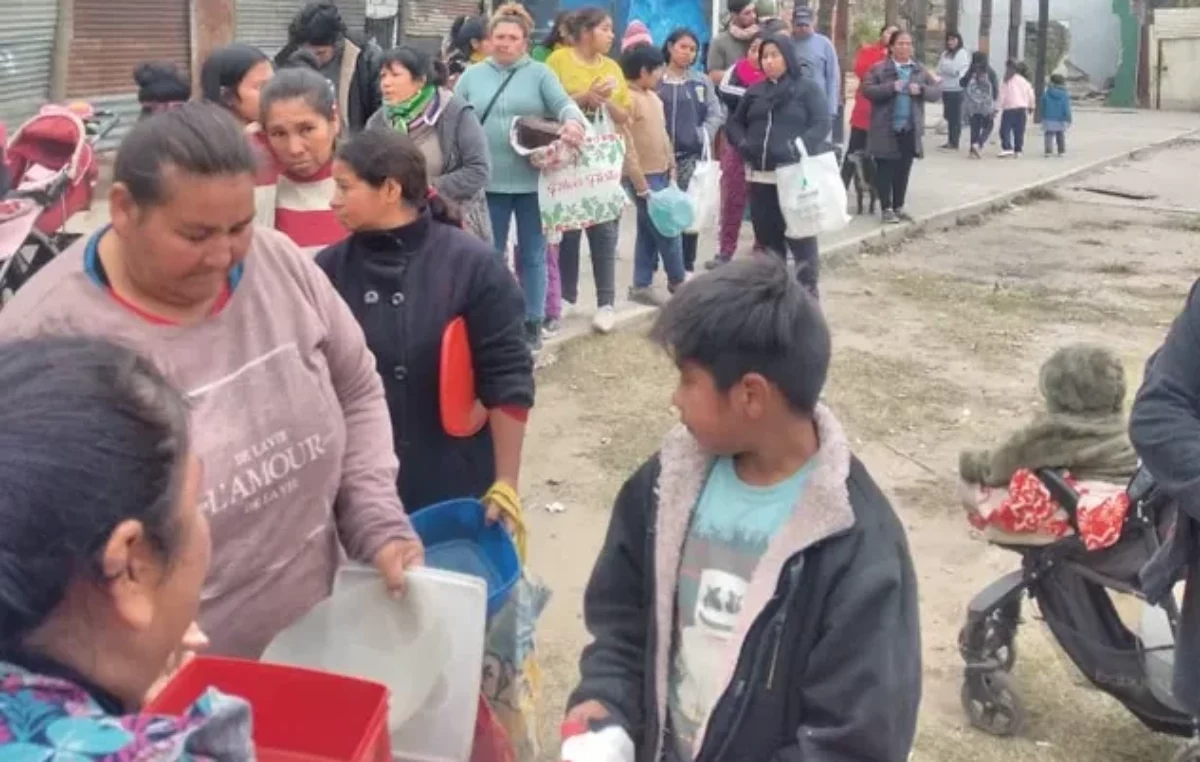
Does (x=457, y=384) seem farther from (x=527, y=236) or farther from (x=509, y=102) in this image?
(x=527, y=236)

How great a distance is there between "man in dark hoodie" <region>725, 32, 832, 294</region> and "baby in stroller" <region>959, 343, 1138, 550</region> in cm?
511

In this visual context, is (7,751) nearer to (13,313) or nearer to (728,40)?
(13,313)

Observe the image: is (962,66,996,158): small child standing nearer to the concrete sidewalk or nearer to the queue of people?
the concrete sidewalk

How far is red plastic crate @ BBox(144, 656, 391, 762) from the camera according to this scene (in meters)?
2.05

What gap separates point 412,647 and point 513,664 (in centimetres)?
43

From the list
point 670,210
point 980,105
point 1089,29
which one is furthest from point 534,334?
point 1089,29

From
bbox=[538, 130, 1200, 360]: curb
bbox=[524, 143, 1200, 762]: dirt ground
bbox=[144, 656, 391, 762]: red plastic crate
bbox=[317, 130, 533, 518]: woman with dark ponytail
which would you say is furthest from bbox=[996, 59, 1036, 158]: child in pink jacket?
bbox=[144, 656, 391, 762]: red plastic crate

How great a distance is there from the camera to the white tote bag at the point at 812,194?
9.20 meters

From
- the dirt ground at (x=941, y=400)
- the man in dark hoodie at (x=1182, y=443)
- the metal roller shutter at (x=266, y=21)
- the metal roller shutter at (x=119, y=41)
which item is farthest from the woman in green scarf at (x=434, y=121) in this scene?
the metal roller shutter at (x=266, y=21)

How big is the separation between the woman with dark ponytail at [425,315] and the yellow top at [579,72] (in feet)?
17.2

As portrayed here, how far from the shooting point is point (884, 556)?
7.43 ft

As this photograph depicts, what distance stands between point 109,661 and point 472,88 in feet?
21.3

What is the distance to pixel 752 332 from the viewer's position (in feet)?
7.52

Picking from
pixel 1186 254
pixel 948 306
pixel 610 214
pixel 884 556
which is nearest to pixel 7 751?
pixel 884 556
